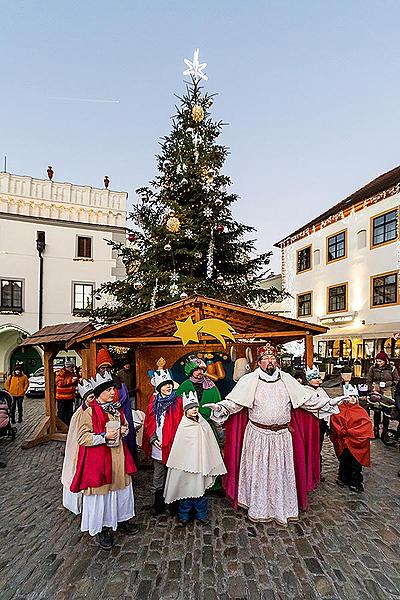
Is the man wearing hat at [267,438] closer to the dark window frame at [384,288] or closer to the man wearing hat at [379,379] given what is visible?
the man wearing hat at [379,379]

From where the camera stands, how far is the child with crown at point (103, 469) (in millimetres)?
4121

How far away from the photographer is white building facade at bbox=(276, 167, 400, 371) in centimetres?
2066

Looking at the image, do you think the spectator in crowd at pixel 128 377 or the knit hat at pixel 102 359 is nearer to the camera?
the knit hat at pixel 102 359

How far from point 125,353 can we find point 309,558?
7.76 m

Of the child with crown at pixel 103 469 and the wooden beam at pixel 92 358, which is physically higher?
the wooden beam at pixel 92 358

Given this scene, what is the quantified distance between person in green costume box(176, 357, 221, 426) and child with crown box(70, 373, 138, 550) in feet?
3.35

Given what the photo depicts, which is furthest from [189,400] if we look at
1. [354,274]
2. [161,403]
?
[354,274]

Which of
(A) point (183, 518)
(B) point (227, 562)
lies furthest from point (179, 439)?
(B) point (227, 562)

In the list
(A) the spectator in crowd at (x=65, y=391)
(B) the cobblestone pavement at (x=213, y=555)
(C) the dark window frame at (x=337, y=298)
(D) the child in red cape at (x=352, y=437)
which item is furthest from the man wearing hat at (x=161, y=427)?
(C) the dark window frame at (x=337, y=298)

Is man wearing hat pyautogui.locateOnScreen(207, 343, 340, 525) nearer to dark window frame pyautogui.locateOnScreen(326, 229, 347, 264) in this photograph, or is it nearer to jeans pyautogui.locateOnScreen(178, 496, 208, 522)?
jeans pyautogui.locateOnScreen(178, 496, 208, 522)

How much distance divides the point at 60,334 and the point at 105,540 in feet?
15.8

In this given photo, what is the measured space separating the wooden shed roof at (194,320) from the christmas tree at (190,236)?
2.60 m

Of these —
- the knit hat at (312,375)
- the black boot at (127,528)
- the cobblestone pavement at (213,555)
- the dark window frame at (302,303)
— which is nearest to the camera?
the cobblestone pavement at (213,555)

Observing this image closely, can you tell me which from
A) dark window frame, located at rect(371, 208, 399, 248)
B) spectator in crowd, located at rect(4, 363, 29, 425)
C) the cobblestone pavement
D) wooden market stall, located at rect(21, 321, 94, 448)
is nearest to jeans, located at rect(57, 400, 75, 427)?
wooden market stall, located at rect(21, 321, 94, 448)
